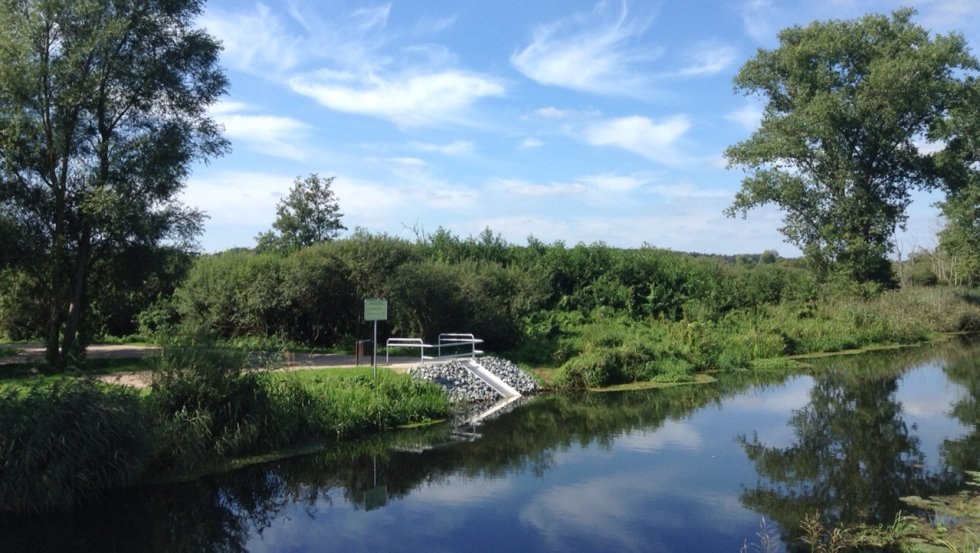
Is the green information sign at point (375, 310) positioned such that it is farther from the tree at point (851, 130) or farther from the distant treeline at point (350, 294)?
the tree at point (851, 130)

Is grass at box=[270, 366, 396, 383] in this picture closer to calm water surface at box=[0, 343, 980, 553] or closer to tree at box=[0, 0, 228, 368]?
calm water surface at box=[0, 343, 980, 553]

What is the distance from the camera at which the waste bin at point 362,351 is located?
20.0 meters

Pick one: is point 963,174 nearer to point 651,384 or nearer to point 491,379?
point 651,384

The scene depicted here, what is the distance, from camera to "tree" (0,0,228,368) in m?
18.4

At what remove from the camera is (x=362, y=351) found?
20.7 m

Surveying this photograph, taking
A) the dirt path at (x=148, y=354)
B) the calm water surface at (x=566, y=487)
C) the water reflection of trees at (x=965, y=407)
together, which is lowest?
the calm water surface at (x=566, y=487)

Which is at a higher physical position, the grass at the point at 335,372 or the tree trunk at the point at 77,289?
the tree trunk at the point at 77,289

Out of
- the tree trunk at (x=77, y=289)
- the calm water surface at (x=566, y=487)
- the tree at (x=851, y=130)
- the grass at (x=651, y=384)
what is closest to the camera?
the calm water surface at (x=566, y=487)

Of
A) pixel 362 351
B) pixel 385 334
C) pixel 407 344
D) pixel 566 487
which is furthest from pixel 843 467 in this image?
pixel 385 334

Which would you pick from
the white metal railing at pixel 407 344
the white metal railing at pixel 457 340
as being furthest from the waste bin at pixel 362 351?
the white metal railing at pixel 457 340

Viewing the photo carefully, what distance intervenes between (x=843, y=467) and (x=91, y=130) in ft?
64.4

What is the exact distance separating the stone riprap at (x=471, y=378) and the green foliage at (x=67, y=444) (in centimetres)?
848

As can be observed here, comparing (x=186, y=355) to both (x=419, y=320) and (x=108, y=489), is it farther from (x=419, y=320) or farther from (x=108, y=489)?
(x=419, y=320)

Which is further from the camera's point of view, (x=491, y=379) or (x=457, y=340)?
(x=457, y=340)
